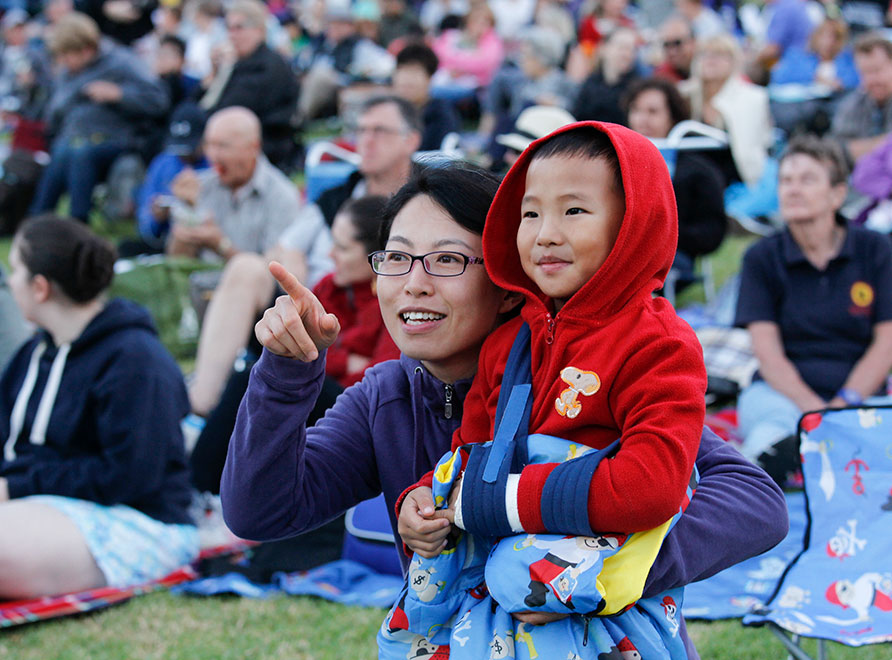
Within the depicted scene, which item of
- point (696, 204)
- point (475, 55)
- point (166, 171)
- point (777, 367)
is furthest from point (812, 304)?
point (475, 55)

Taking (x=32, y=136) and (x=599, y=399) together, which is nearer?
(x=599, y=399)

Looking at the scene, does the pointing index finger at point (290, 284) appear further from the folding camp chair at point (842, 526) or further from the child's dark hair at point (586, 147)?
the folding camp chair at point (842, 526)

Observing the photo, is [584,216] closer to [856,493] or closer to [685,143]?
[856,493]

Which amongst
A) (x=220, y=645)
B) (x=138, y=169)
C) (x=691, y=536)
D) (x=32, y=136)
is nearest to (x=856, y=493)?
(x=691, y=536)

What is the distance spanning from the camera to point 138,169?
31.5ft

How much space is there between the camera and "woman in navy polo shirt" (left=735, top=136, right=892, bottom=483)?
4.43m

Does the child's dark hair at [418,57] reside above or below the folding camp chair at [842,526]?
above

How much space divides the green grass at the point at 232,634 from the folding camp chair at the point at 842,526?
17.4 inches

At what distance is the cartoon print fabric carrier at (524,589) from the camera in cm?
156

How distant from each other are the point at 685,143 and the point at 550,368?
4906 millimetres

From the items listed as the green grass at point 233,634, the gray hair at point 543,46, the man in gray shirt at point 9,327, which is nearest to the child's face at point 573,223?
the green grass at point 233,634

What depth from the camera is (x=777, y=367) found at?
4.56m

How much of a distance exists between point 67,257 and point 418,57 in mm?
4381

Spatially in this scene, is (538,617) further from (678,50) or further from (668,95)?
(678,50)
